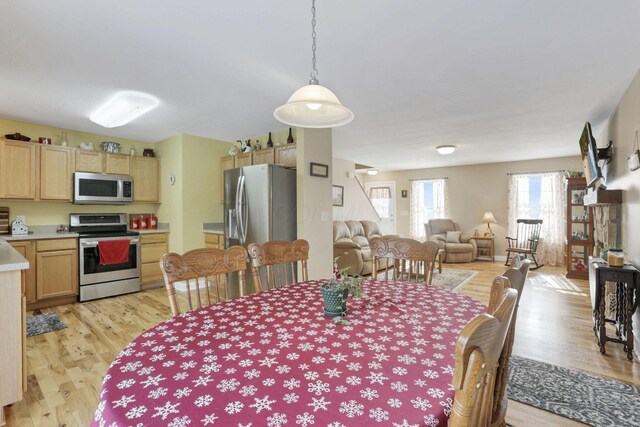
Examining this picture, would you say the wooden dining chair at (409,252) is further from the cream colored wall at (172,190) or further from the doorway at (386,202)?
the doorway at (386,202)

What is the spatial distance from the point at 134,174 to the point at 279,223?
2757mm

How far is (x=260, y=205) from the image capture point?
11.5 feet

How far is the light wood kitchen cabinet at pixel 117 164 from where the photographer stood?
178 inches

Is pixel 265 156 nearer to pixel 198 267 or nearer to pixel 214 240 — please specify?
pixel 214 240

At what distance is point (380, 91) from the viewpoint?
2996mm

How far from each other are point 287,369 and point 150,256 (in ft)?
14.7

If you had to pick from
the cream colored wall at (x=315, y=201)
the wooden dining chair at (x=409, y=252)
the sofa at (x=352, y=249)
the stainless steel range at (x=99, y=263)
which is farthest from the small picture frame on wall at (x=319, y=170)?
the stainless steel range at (x=99, y=263)

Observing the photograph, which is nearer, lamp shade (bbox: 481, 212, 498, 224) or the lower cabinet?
the lower cabinet

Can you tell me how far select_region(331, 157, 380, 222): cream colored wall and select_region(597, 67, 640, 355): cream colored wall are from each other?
4.45 meters

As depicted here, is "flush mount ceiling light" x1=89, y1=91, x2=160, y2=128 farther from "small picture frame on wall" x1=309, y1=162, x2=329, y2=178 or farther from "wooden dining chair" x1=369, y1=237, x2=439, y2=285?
A: "wooden dining chair" x1=369, y1=237, x2=439, y2=285

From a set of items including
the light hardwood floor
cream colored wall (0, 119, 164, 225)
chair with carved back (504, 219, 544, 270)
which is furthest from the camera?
chair with carved back (504, 219, 544, 270)

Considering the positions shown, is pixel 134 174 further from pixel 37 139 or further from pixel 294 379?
pixel 294 379

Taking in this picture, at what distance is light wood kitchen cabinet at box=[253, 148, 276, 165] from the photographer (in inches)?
162

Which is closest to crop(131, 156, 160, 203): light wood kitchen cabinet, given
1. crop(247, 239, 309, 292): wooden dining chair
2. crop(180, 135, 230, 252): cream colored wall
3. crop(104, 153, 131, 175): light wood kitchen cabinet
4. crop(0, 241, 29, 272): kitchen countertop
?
crop(104, 153, 131, 175): light wood kitchen cabinet
